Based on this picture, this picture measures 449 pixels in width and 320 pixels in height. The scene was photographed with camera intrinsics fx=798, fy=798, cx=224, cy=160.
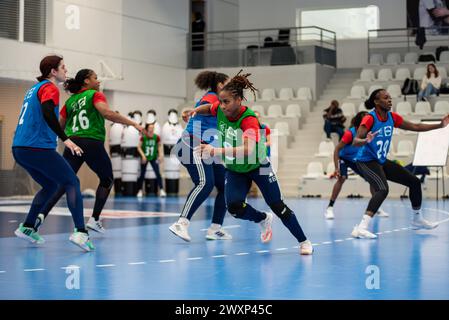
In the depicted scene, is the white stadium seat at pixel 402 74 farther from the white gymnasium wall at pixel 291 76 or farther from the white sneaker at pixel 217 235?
the white sneaker at pixel 217 235

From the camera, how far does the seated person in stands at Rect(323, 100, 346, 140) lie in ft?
73.0

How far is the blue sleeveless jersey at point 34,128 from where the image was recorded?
8.04 m

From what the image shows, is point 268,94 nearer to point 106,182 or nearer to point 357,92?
point 357,92

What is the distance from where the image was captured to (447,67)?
23984 mm

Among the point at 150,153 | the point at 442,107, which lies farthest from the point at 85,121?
the point at 442,107

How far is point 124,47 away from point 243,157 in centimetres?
1688

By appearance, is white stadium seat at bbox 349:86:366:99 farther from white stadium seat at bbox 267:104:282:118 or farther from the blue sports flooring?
the blue sports flooring

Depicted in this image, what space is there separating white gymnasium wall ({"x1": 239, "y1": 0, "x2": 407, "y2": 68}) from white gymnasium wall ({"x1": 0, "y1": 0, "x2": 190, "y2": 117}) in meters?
3.48

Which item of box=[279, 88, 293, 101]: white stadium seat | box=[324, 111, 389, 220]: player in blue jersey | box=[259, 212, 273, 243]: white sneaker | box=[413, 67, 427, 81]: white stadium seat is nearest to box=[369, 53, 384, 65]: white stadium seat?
box=[413, 67, 427, 81]: white stadium seat

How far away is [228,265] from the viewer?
716cm

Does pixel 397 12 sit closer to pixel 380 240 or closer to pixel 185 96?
pixel 185 96

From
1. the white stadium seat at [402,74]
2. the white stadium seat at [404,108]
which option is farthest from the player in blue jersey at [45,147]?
the white stadium seat at [402,74]
